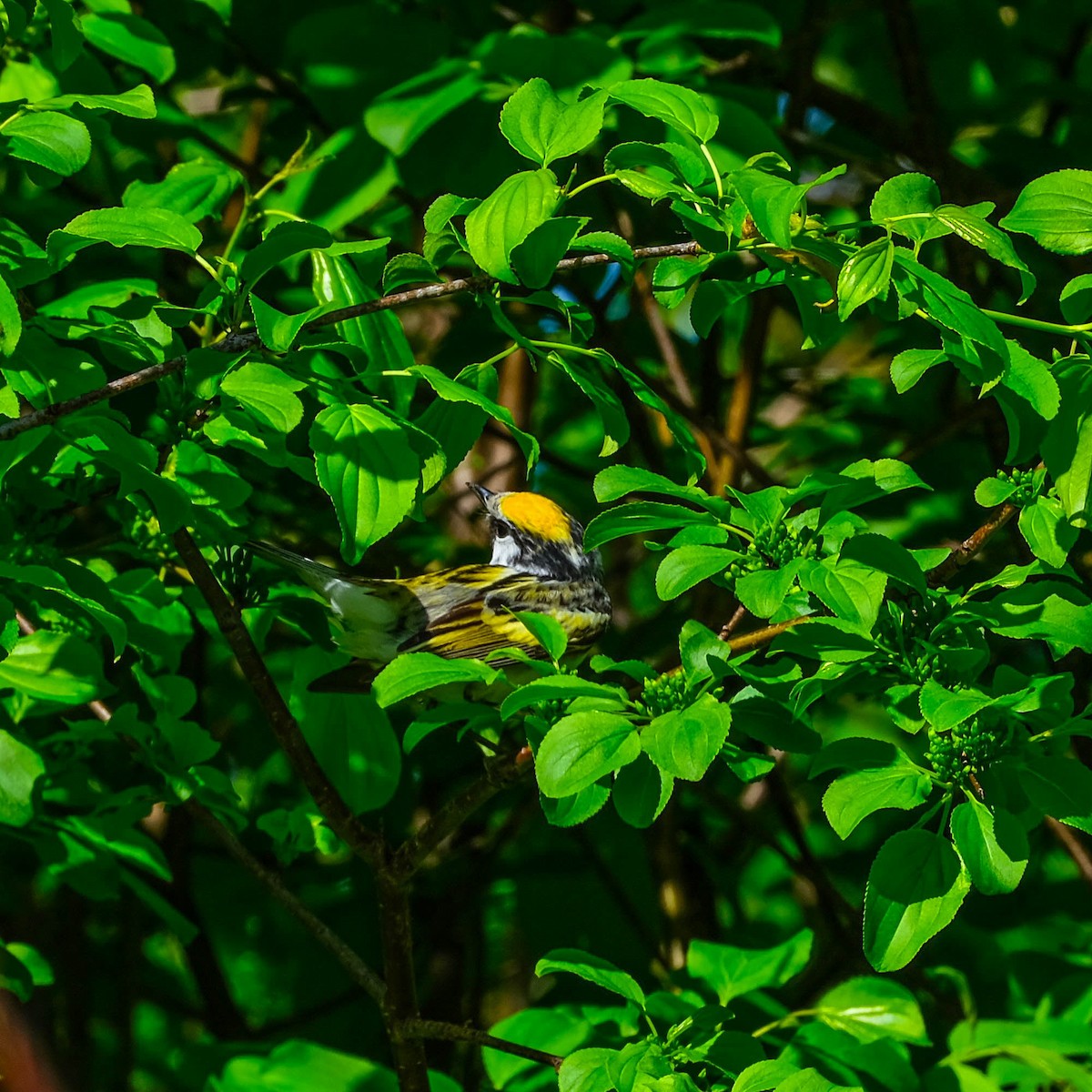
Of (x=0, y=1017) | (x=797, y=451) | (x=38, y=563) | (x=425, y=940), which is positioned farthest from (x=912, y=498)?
(x=0, y=1017)

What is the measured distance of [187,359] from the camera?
1663mm

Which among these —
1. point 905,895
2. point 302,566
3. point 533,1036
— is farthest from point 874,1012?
point 302,566

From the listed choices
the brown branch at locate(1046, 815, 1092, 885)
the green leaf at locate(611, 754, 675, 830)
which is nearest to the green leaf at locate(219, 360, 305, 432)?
the green leaf at locate(611, 754, 675, 830)

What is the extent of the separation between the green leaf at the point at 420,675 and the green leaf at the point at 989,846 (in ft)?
1.84

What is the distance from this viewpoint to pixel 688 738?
1.47 m

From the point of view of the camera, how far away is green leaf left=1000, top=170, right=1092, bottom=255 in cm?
163

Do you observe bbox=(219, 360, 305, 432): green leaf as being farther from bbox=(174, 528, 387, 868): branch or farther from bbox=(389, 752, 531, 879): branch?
bbox=(389, 752, 531, 879): branch

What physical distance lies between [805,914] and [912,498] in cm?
130

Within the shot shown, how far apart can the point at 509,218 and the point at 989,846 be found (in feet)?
2.92

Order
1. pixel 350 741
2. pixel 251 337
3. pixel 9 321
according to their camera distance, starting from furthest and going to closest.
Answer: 1. pixel 350 741
2. pixel 251 337
3. pixel 9 321

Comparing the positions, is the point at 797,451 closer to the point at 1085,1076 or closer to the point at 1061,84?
the point at 1061,84

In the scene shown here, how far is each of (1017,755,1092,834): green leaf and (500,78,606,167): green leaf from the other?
902 mm

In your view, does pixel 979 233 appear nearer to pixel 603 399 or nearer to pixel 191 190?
pixel 603 399

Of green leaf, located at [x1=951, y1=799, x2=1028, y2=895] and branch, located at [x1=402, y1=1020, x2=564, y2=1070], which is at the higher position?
green leaf, located at [x1=951, y1=799, x2=1028, y2=895]
